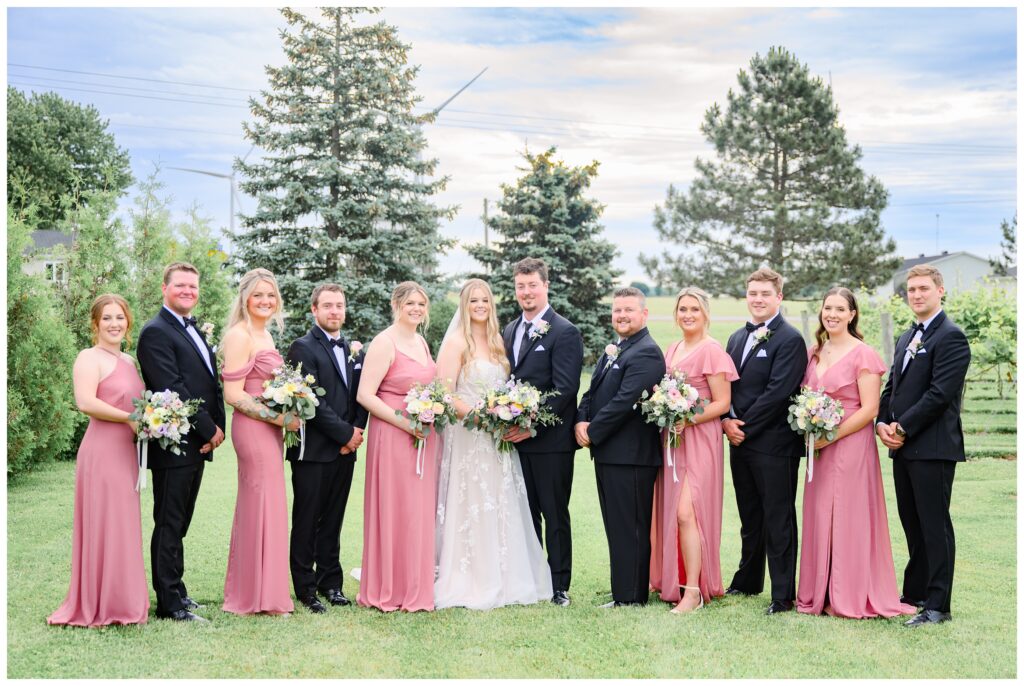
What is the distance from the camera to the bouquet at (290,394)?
650cm

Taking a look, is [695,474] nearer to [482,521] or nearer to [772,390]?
[772,390]

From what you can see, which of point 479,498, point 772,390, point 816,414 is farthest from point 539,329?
point 816,414

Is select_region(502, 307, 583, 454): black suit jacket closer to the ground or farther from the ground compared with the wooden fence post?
closer to the ground

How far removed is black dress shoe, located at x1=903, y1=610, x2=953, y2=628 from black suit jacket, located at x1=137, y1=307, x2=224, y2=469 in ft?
16.6

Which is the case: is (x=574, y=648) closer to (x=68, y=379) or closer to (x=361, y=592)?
(x=361, y=592)

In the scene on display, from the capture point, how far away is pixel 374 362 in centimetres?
694

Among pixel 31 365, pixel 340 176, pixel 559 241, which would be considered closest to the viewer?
pixel 31 365

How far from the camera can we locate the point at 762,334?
6867 millimetres

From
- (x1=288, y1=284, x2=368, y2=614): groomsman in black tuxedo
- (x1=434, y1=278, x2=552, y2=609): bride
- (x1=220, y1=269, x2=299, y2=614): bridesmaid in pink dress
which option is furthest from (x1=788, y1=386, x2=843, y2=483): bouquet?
(x1=220, y1=269, x2=299, y2=614): bridesmaid in pink dress

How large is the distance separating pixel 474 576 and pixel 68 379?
8.91 metres

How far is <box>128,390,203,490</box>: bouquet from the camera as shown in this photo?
6105 millimetres

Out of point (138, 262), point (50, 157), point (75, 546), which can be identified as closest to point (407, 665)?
point (75, 546)

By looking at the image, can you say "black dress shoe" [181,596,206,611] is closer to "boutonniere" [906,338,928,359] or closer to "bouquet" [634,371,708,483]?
"bouquet" [634,371,708,483]

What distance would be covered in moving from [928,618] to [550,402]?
308 centimetres
